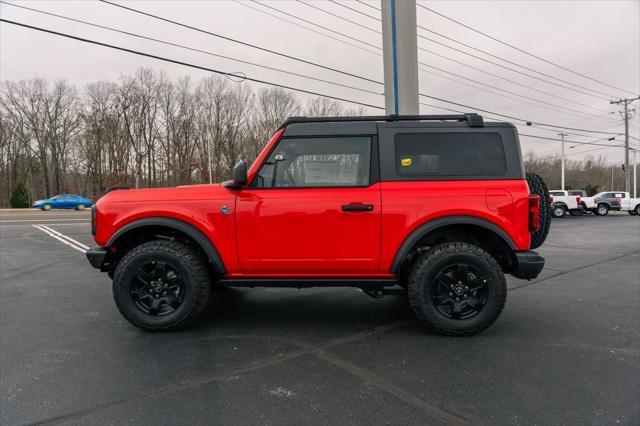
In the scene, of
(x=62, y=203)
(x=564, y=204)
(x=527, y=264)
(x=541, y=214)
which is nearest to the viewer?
(x=527, y=264)

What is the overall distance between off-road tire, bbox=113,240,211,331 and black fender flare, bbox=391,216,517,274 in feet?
6.18

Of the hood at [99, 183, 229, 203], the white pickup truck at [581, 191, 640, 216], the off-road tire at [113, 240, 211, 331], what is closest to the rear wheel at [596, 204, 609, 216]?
the white pickup truck at [581, 191, 640, 216]

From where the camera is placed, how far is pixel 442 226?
11.8 feet

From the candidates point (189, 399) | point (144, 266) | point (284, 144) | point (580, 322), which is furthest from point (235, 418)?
point (580, 322)

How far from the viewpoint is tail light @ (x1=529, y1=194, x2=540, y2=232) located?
3.54 metres

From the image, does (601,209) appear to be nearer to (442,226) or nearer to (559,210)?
(559,210)

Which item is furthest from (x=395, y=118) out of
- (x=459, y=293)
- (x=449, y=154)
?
(x=459, y=293)

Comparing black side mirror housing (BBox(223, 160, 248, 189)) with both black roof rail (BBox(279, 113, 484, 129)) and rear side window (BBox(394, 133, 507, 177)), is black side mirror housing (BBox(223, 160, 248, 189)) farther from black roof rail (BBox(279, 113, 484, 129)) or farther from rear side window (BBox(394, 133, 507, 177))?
rear side window (BBox(394, 133, 507, 177))

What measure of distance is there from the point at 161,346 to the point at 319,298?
2091 mm

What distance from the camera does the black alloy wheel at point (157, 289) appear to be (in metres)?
3.73

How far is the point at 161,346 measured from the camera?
341 cm

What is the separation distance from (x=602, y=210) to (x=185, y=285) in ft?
99.3

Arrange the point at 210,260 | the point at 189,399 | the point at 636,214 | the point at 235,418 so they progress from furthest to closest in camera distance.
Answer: the point at 636,214 < the point at 210,260 < the point at 189,399 < the point at 235,418

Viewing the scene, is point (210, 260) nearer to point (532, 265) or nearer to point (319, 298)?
point (319, 298)
